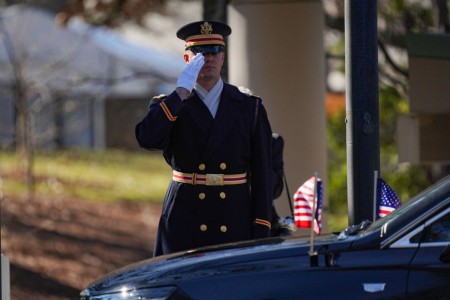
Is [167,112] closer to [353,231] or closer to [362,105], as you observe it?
[362,105]

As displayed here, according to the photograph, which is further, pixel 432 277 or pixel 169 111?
pixel 169 111

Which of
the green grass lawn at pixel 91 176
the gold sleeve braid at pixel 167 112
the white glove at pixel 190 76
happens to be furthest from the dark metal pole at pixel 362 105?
the green grass lawn at pixel 91 176

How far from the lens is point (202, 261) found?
5082 millimetres

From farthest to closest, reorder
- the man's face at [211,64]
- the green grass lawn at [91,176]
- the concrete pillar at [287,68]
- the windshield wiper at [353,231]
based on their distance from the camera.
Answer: the green grass lawn at [91,176]
the concrete pillar at [287,68]
the man's face at [211,64]
the windshield wiper at [353,231]

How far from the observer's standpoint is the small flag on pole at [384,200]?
616cm

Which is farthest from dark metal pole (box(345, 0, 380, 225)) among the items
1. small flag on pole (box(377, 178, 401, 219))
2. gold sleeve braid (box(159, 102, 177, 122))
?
gold sleeve braid (box(159, 102, 177, 122))

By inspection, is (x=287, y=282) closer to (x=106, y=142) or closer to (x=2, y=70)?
(x=2, y=70)

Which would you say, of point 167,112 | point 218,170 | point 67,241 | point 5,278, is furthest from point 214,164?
point 67,241

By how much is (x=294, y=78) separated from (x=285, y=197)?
0.93m

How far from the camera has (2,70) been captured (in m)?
16.8

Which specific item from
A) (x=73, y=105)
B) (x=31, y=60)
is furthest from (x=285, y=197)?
(x=73, y=105)

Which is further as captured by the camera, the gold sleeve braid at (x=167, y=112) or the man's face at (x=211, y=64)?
the man's face at (x=211, y=64)

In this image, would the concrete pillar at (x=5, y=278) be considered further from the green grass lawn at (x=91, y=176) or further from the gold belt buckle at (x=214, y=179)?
the green grass lawn at (x=91, y=176)

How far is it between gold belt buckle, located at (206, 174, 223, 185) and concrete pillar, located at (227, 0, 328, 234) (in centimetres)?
246
